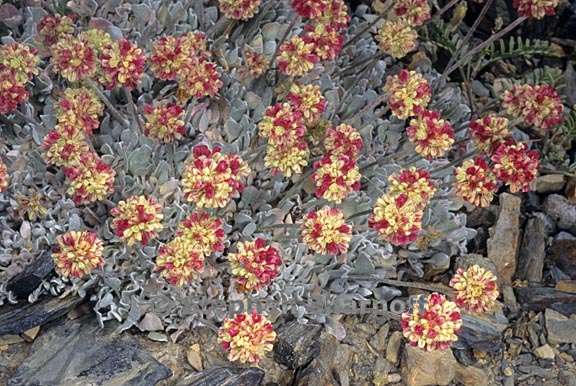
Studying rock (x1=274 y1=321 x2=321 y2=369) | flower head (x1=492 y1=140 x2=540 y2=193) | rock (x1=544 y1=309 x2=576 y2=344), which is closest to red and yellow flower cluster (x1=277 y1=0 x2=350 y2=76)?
flower head (x1=492 y1=140 x2=540 y2=193)

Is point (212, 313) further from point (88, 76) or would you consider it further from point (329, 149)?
point (88, 76)

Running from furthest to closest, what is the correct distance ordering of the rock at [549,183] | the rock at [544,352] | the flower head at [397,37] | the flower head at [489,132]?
the rock at [549,183]
the flower head at [397,37]
the rock at [544,352]
the flower head at [489,132]

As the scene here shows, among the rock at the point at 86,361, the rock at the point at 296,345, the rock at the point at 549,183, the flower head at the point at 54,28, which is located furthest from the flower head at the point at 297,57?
the rock at the point at 549,183

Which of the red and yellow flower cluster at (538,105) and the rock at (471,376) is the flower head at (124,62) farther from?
the rock at (471,376)

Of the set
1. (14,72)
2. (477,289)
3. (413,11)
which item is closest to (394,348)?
(477,289)

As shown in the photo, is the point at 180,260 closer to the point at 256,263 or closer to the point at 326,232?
the point at 256,263

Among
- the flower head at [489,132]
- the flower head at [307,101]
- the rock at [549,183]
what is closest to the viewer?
the flower head at [307,101]
